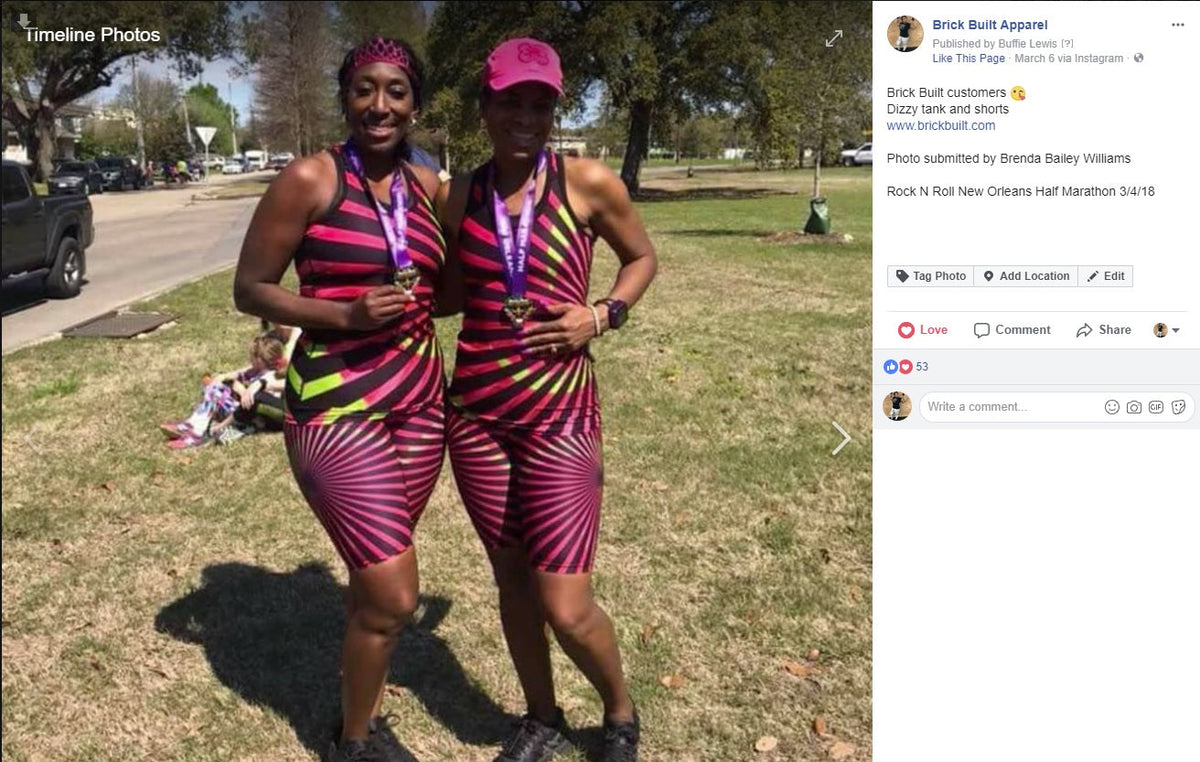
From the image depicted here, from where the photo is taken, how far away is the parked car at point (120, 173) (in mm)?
39000

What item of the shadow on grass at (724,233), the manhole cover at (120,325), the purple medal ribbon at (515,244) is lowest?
the manhole cover at (120,325)

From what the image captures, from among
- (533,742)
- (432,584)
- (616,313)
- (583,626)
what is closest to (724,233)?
(432,584)

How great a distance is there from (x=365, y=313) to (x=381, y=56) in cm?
65

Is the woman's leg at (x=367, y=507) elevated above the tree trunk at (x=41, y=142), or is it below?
below

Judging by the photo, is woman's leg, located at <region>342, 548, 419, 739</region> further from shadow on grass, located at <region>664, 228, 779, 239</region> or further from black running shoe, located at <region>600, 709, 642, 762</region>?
shadow on grass, located at <region>664, 228, 779, 239</region>

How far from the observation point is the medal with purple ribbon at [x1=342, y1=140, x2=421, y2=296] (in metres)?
2.36

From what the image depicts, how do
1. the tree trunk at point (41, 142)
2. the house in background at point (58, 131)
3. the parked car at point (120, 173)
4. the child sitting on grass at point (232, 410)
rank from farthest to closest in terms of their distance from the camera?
the parked car at point (120, 173) < the house in background at point (58, 131) < the tree trunk at point (41, 142) < the child sitting on grass at point (232, 410)

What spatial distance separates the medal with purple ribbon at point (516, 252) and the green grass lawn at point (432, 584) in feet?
5.17

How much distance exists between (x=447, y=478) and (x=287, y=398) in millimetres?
3123

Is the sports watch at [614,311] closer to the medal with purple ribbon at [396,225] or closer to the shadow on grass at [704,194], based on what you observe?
the medal with purple ribbon at [396,225]

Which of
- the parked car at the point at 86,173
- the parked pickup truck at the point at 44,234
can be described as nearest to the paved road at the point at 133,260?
the parked pickup truck at the point at 44,234

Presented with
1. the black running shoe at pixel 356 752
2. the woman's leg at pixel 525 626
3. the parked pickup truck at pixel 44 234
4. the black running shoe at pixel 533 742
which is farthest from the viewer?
the parked pickup truck at pixel 44 234
